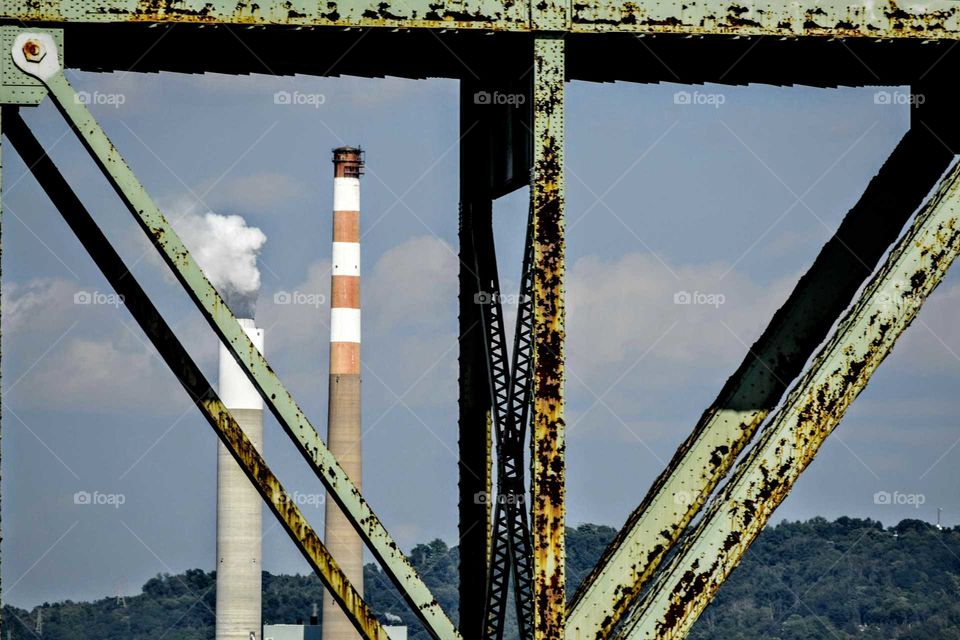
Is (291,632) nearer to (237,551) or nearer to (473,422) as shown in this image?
(237,551)

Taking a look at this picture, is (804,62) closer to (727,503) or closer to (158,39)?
(727,503)

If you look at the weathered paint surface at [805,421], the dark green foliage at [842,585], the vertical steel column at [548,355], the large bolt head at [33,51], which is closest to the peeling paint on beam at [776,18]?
the vertical steel column at [548,355]

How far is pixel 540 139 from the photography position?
10992 millimetres

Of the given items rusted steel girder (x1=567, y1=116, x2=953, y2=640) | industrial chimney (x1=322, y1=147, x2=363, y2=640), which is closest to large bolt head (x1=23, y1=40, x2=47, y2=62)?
rusted steel girder (x1=567, y1=116, x2=953, y2=640)

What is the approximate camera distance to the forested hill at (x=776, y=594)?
154875 mm

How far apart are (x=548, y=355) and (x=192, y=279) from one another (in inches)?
77.8

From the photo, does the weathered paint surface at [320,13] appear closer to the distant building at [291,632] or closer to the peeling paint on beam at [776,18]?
the peeling paint on beam at [776,18]

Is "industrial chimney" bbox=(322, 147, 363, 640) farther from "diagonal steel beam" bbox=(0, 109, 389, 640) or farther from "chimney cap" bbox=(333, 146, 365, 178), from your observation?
"diagonal steel beam" bbox=(0, 109, 389, 640)

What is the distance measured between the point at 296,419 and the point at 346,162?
7898 centimetres

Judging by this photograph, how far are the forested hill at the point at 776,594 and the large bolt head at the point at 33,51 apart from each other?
136 meters

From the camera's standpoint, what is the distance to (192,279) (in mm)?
10945

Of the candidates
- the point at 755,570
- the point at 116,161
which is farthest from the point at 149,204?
the point at 755,570

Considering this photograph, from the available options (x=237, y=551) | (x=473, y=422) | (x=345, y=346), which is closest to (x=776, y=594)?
(x=237, y=551)

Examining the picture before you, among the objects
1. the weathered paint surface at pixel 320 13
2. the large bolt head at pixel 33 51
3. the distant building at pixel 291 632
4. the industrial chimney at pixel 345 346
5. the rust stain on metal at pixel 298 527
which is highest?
the industrial chimney at pixel 345 346
